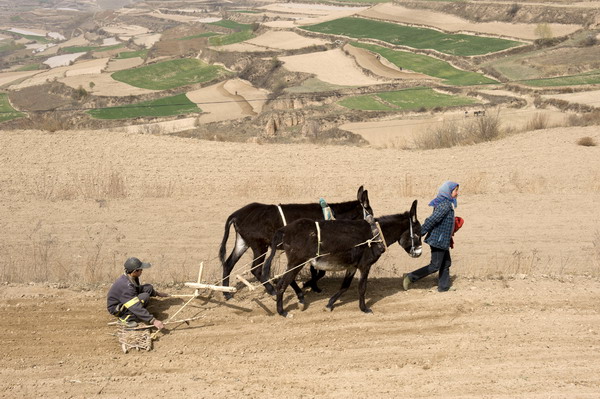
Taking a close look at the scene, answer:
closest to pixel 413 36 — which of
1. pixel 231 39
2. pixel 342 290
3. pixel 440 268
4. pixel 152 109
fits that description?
pixel 231 39

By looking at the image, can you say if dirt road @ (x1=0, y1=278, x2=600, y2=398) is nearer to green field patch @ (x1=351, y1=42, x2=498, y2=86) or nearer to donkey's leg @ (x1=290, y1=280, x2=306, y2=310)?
donkey's leg @ (x1=290, y1=280, x2=306, y2=310)

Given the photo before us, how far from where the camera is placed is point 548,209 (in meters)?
20.5

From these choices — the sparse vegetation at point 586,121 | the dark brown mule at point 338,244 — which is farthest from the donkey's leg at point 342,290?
the sparse vegetation at point 586,121

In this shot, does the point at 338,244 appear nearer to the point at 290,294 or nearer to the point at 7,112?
the point at 290,294

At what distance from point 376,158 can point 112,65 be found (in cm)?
8732

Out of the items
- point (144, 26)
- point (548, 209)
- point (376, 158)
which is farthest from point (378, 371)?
point (144, 26)

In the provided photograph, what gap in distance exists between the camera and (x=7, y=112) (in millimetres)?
72375

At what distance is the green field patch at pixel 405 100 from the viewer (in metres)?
55.5

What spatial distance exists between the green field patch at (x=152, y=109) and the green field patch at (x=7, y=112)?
8822mm

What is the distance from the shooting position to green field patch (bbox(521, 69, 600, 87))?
5825cm

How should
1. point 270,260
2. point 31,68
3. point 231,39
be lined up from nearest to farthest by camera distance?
point 270,260 → point 231,39 → point 31,68

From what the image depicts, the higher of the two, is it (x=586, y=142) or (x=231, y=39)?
(x=231, y=39)

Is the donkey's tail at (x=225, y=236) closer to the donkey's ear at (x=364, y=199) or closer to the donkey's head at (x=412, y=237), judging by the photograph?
the donkey's ear at (x=364, y=199)

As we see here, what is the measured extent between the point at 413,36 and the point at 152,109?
138 feet
